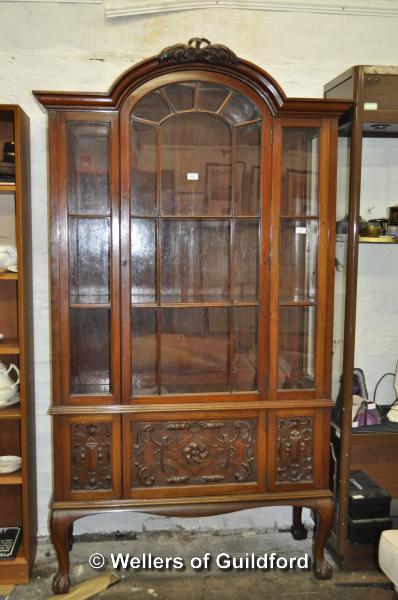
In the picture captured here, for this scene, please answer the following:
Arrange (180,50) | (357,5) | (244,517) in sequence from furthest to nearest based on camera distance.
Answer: (244,517) → (357,5) → (180,50)

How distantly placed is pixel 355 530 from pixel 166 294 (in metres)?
1.34

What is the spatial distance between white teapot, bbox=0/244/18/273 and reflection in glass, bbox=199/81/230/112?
102 cm

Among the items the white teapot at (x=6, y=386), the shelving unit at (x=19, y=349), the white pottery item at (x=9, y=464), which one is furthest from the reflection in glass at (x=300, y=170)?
the white pottery item at (x=9, y=464)

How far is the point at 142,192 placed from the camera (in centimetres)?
225

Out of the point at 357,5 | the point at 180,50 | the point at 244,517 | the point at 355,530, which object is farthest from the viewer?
the point at 244,517

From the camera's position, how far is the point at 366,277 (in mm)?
2830

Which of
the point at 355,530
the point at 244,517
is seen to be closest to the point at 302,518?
the point at 244,517

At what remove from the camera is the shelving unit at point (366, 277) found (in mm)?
2326

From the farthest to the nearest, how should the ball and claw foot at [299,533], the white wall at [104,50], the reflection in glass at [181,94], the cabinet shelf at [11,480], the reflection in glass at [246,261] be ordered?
the ball and claw foot at [299,533] < the white wall at [104,50] < the cabinet shelf at [11,480] < the reflection in glass at [246,261] < the reflection in glass at [181,94]

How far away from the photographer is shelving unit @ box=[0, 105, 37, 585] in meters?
2.33

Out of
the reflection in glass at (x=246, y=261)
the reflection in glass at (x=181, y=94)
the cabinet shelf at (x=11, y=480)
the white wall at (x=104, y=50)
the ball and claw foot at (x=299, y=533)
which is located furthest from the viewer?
the ball and claw foot at (x=299, y=533)

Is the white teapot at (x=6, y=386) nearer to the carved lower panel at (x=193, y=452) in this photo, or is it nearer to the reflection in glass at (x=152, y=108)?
the carved lower panel at (x=193, y=452)

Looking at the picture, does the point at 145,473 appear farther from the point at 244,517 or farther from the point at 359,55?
the point at 359,55

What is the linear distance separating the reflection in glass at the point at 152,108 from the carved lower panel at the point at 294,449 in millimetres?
1353
